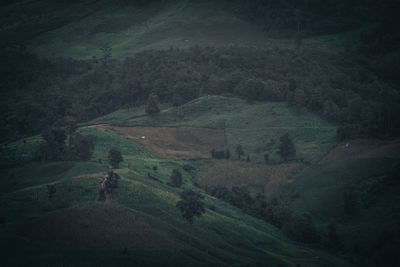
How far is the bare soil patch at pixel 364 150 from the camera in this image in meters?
91.3

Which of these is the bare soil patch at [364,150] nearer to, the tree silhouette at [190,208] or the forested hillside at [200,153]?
the forested hillside at [200,153]

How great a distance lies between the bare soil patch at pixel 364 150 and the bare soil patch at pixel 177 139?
3270cm

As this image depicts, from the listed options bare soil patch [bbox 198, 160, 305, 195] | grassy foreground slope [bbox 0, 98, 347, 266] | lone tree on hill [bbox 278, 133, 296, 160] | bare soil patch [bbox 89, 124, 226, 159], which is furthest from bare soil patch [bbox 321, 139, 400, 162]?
grassy foreground slope [bbox 0, 98, 347, 266]

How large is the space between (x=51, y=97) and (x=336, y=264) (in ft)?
422

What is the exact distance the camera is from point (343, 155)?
324 ft

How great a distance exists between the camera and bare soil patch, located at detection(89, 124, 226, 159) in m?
111

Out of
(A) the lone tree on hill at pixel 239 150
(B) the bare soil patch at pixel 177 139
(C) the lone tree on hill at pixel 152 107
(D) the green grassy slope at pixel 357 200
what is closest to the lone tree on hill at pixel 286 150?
(D) the green grassy slope at pixel 357 200

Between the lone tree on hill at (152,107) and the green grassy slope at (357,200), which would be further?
the lone tree on hill at (152,107)

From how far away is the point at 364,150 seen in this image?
9838cm

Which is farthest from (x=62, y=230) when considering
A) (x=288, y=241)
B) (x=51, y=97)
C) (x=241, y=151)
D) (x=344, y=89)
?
(x=344, y=89)

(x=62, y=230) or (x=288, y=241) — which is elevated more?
(x=62, y=230)

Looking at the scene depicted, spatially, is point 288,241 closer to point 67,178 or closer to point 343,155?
point 343,155

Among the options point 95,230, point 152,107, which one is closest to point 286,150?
point 152,107

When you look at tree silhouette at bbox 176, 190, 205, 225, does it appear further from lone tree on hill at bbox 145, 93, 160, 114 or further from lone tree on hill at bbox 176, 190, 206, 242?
lone tree on hill at bbox 145, 93, 160, 114
